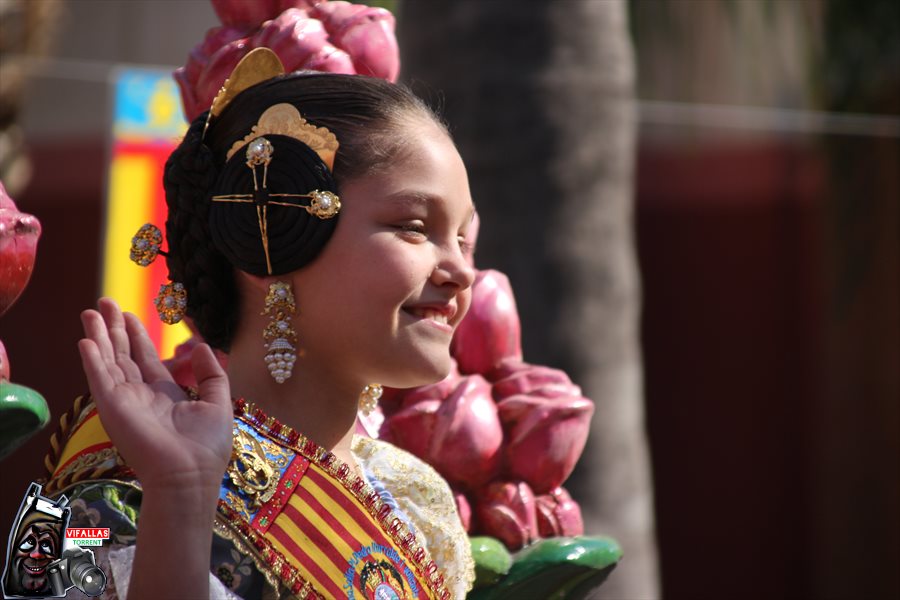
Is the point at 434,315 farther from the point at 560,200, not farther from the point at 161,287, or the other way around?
the point at 560,200

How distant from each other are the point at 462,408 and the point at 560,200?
1.31 meters

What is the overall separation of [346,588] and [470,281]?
0.51 m

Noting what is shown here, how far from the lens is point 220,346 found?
2.02 metres

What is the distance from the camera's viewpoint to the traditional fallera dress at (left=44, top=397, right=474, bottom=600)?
167cm

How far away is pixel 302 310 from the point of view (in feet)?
6.23

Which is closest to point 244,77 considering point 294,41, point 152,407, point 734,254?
point 294,41

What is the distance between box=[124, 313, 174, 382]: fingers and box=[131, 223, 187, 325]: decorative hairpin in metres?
0.28

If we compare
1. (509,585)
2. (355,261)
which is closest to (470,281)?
(355,261)

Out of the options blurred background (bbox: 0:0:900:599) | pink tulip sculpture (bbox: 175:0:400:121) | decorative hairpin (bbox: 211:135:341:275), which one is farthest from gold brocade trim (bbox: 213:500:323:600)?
blurred background (bbox: 0:0:900:599)

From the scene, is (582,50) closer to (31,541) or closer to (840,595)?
(31,541)

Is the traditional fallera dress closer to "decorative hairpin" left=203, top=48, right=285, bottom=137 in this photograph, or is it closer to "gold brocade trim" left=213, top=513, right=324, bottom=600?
"gold brocade trim" left=213, top=513, right=324, bottom=600

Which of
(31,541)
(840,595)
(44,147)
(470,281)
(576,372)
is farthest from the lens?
(840,595)

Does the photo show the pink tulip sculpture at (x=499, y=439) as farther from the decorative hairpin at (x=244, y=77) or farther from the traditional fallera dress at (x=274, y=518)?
the decorative hairpin at (x=244, y=77)

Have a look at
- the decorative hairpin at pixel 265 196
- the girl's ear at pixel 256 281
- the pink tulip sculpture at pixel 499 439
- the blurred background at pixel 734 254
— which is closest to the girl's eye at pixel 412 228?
the decorative hairpin at pixel 265 196
